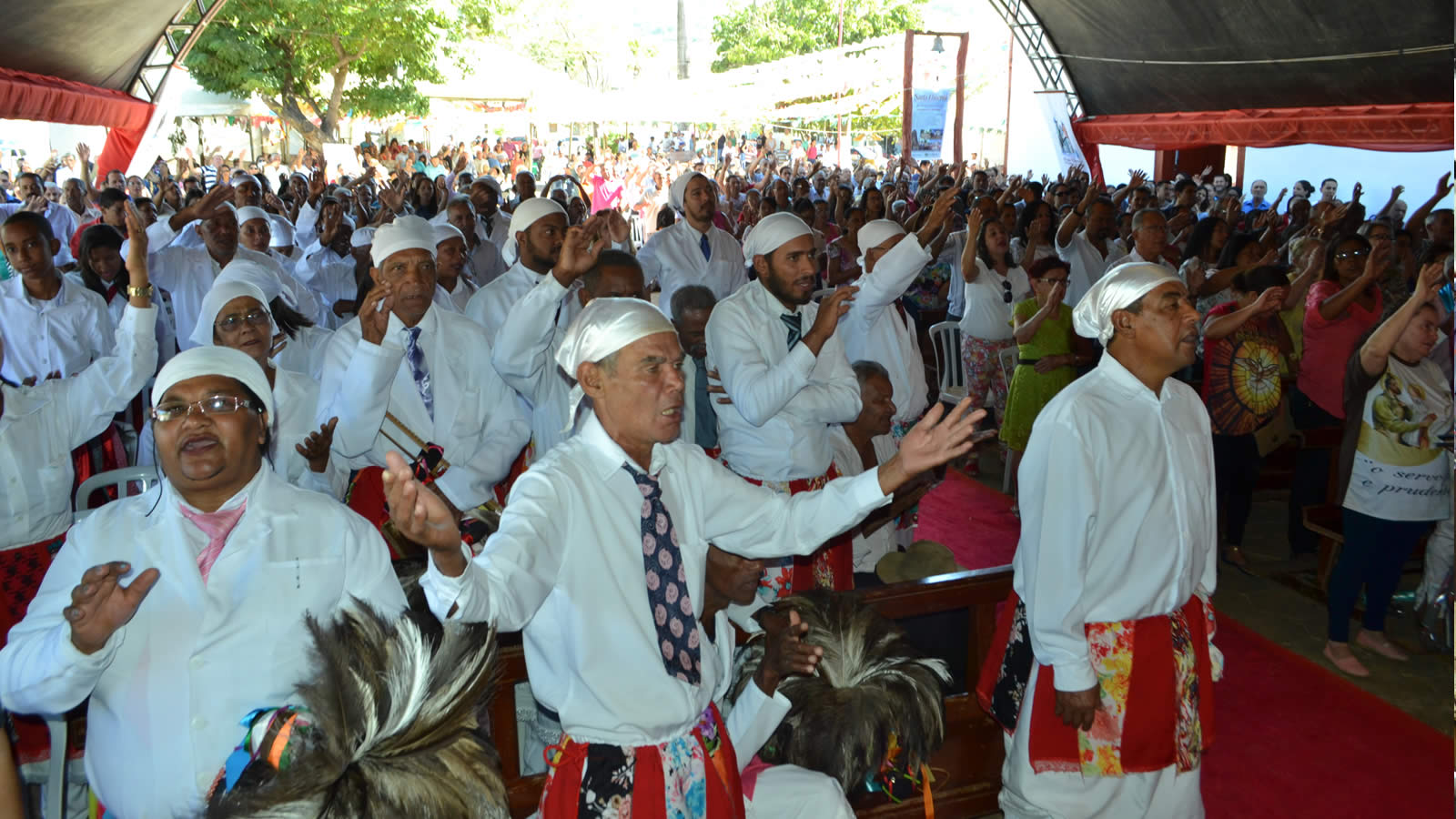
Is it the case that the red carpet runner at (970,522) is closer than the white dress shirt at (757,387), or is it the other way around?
the white dress shirt at (757,387)

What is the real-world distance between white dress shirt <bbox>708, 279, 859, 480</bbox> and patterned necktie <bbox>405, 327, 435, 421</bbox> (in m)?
0.96

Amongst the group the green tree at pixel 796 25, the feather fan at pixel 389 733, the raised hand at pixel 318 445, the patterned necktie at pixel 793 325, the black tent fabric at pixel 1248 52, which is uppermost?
the green tree at pixel 796 25

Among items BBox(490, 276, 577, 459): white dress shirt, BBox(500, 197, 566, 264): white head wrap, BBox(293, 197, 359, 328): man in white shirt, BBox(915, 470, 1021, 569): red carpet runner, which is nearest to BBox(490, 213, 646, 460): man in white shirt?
BBox(490, 276, 577, 459): white dress shirt

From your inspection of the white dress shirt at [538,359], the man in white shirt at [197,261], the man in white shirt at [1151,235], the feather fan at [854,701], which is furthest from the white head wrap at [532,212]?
the man in white shirt at [1151,235]

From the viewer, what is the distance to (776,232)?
381 cm

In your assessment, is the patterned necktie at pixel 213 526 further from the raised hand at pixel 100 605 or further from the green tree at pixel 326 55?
the green tree at pixel 326 55

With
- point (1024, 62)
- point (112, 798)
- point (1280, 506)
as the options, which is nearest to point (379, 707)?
point (112, 798)

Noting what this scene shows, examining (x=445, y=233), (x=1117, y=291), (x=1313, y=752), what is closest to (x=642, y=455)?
(x=1117, y=291)

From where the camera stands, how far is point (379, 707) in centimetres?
180

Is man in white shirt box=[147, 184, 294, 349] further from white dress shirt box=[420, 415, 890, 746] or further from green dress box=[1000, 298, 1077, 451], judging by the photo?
white dress shirt box=[420, 415, 890, 746]

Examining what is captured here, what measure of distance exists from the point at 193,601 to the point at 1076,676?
1956mm

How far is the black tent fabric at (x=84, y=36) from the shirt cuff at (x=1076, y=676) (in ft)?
53.1

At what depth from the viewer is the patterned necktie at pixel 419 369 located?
12.0ft

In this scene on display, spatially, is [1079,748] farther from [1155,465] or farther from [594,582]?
[594,582]
